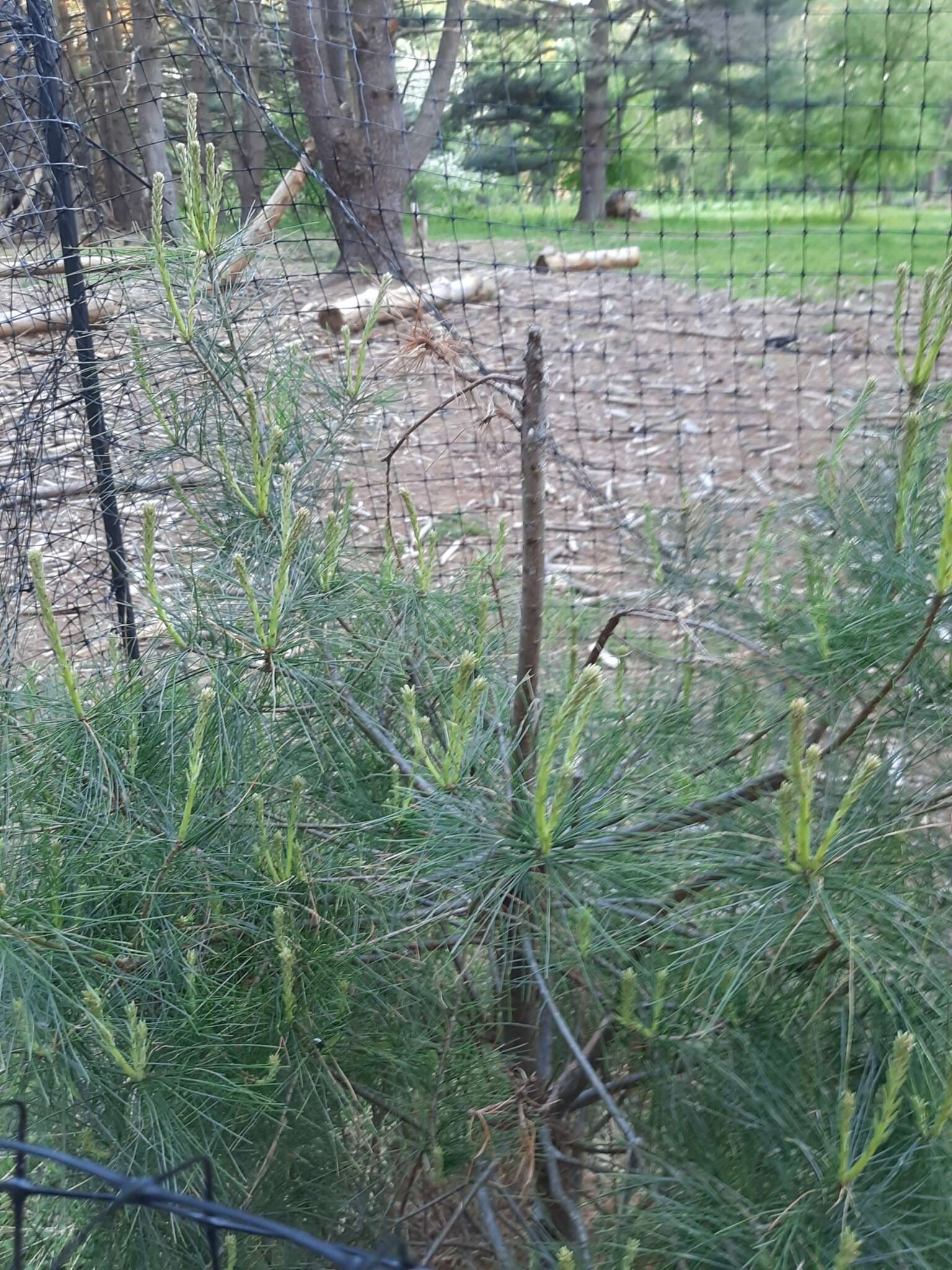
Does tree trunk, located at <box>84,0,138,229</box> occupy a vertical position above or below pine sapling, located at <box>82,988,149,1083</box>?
above

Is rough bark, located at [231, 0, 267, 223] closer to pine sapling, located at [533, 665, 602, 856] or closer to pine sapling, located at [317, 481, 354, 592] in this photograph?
pine sapling, located at [317, 481, 354, 592]

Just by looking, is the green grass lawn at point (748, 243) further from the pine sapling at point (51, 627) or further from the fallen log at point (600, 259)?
the pine sapling at point (51, 627)

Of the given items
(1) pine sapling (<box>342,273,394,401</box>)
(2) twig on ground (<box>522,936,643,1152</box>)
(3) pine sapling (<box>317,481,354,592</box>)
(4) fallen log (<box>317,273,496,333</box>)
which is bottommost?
(2) twig on ground (<box>522,936,643,1152</box>)

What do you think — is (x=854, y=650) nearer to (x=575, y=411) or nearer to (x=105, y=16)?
(x=575, y=411)

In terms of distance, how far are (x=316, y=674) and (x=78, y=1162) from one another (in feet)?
1.74

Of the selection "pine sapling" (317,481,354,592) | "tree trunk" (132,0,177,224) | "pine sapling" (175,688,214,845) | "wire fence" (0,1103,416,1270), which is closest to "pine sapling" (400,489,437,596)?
"pine sapling" (317,481,354,592)

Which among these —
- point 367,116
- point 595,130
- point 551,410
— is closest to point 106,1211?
point 551,410

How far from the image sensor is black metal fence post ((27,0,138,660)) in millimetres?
1541

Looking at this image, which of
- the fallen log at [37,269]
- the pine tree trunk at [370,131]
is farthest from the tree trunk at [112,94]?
the fallen log at [37,269]

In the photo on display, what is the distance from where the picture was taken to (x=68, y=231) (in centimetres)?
184

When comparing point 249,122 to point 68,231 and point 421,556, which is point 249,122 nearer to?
point 68,231

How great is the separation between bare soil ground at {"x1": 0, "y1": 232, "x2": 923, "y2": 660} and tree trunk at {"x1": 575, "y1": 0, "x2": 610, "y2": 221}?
4.33 feet

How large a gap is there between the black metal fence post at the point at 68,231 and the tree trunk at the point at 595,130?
440cm

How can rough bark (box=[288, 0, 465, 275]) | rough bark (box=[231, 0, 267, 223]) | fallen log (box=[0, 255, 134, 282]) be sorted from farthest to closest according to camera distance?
rough bark (box=[288, 0, 465, 275]) → rough bark (box=[231, 0, 267, 223]) → fallen log (box=[0, 255, 134, 282])
